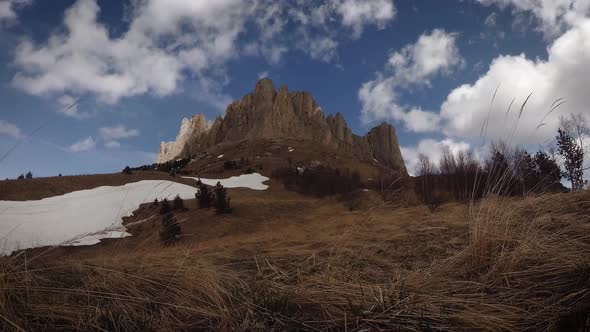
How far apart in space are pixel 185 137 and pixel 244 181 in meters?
60.7

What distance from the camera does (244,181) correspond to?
83.0 feet

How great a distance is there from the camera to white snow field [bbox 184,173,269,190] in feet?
76.8

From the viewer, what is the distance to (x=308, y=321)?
3.72ft

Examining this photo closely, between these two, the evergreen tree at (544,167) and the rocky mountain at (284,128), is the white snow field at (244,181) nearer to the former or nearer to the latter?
the evergreen tree at (544,167)

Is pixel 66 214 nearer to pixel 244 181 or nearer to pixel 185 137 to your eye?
pixel 244 181

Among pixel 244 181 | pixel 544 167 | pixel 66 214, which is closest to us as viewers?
pixel 544 167

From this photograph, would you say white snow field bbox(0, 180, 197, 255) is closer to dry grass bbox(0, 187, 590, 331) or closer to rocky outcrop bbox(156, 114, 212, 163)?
dry grass bbox(0, 187, 590, 331)

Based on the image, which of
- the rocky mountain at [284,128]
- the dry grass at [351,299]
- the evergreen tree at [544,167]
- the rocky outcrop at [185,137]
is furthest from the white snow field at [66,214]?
the rocky outcrop at [185,137]

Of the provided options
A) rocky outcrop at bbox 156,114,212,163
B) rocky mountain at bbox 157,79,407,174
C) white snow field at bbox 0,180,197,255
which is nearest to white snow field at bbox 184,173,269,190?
white snow field at bbox 0,180,197,255

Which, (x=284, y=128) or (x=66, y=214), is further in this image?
(x=284, y=128)

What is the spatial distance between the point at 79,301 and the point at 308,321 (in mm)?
1031

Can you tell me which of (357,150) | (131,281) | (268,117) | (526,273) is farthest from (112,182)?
(357,150)

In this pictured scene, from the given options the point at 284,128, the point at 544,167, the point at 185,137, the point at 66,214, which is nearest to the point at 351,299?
the point at 544,167

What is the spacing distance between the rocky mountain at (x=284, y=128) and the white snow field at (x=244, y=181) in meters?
33.1
